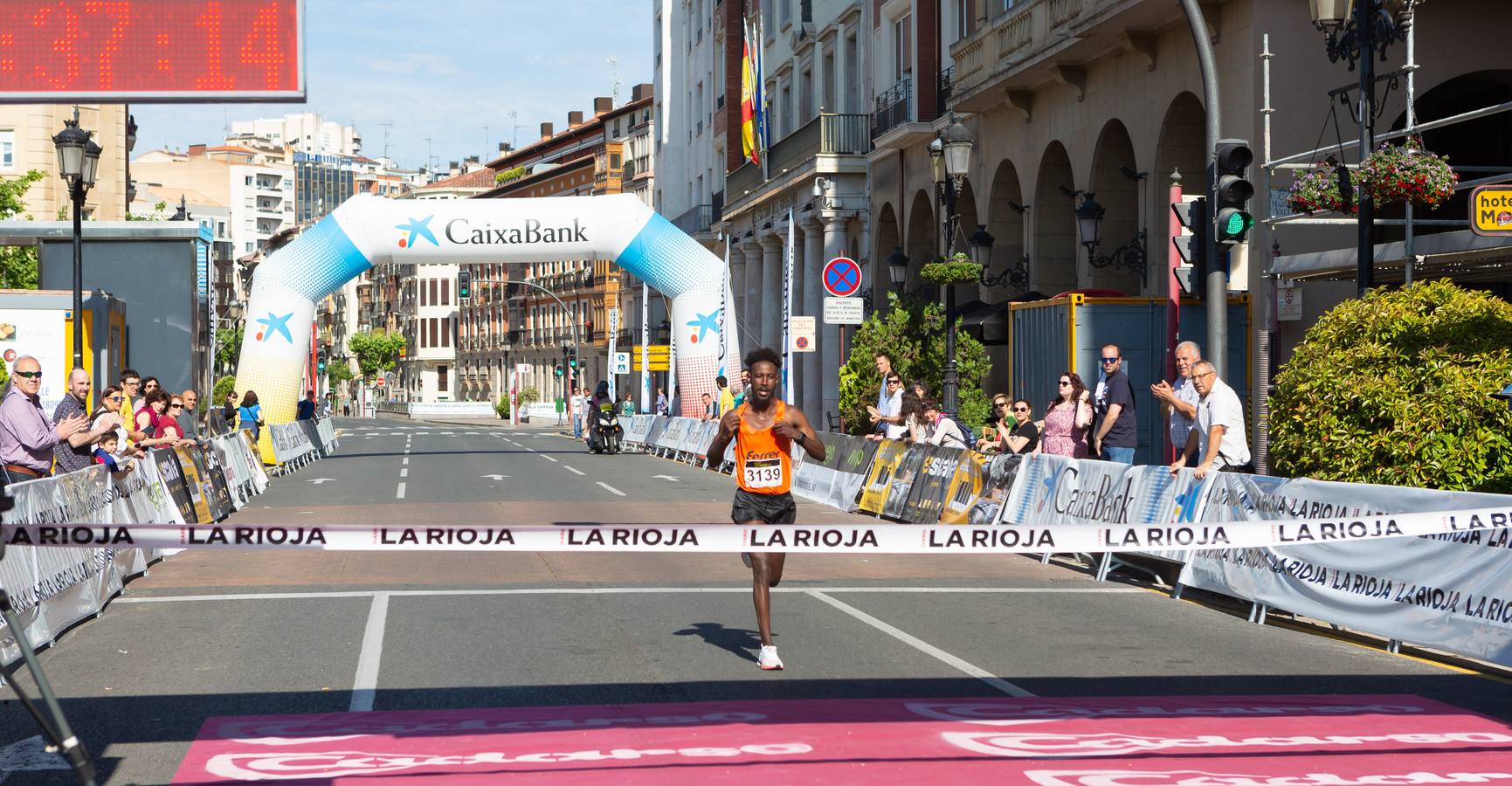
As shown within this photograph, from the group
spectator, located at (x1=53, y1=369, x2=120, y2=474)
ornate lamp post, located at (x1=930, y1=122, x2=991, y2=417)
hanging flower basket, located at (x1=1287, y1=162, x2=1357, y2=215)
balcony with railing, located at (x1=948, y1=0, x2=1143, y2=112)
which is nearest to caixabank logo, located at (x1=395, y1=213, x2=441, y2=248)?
balcony with railing, located at (x1=948, y1=0, x2=1143, y2=112)

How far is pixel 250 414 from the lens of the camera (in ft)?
103

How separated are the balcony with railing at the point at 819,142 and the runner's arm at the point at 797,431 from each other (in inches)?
1313

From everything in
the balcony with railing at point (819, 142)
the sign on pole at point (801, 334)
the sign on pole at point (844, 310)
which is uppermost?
the balcony with railing at point (819, 142)

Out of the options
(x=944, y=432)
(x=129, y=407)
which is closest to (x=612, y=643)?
(x=944, y=432)

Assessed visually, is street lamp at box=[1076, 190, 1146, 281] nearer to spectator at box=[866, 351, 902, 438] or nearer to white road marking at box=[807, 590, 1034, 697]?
spectator at box=[866, 351, 902, 438]

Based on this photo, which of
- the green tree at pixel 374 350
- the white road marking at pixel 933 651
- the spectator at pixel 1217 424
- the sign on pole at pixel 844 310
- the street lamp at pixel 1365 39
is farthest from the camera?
the green tree at pixel 374 350

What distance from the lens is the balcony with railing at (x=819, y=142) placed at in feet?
143

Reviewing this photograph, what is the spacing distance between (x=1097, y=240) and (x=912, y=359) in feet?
15.5

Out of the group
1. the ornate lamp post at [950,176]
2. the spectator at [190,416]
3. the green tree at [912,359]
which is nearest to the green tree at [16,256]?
the spectator at [190,416]

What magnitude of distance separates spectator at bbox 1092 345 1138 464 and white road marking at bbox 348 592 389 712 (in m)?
7.11

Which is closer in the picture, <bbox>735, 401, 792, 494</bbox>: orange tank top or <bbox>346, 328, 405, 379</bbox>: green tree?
<bbox>735, 401, 792, 494</bbox>: orange tank top

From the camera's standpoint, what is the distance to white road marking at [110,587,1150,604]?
13.5m

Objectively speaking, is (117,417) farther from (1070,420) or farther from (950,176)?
(950,176)

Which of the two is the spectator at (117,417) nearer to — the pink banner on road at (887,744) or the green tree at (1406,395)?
the pink banner on road at (887,744)
